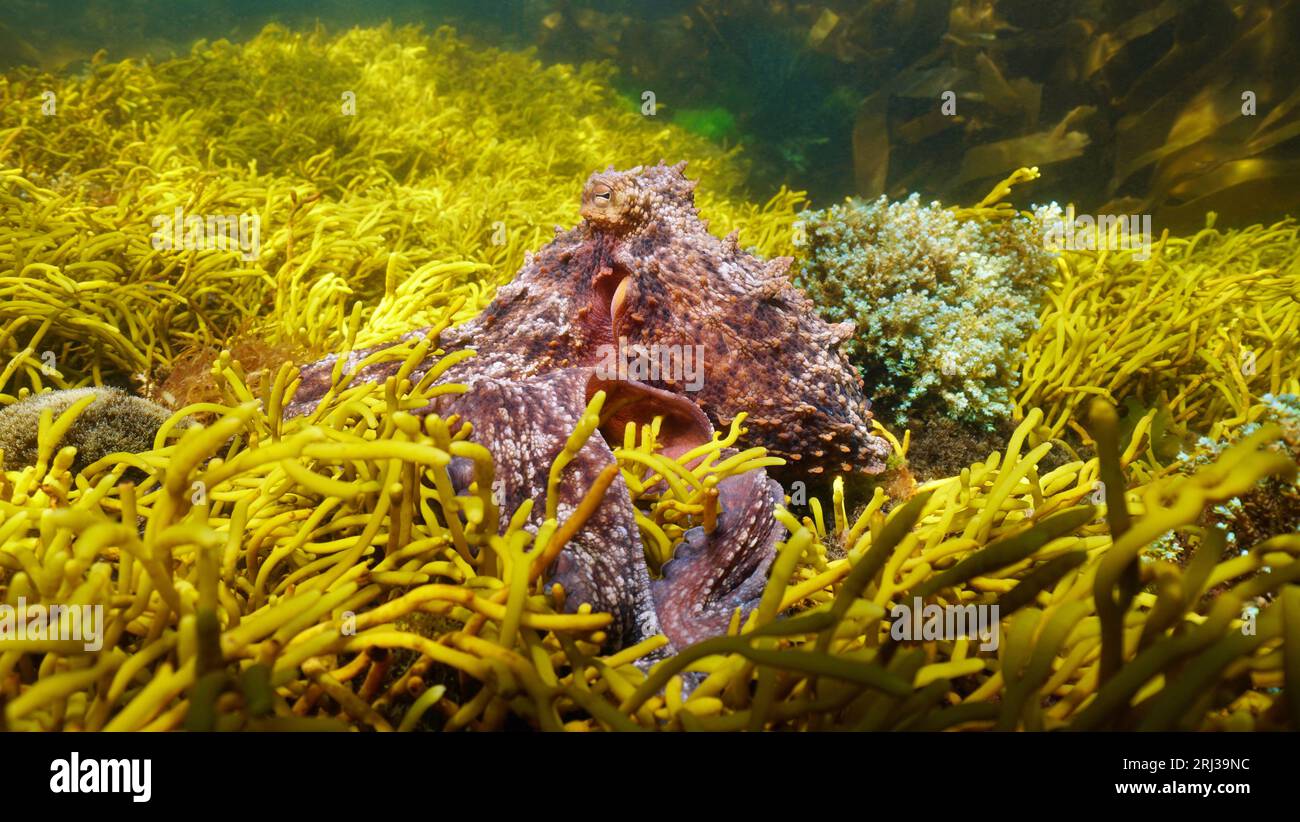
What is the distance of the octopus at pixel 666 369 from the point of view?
1.74m

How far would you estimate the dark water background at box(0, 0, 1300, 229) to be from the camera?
6.27 m

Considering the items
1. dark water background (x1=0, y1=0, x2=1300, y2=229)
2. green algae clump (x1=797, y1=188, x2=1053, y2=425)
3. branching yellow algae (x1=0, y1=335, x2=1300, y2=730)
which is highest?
dark water background (x1=0, y1=0, x2=1300, y2=229)

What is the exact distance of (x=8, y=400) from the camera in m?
2.21

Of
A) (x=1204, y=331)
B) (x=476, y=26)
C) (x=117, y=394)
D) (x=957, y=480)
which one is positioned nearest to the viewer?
(x=957, y=480)

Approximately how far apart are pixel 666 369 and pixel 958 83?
7992 mm

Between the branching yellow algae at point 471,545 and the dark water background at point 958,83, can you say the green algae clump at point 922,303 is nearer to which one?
the branching yellow algae at point 471,545

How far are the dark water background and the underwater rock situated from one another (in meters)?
6.83

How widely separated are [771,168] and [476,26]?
10.0 metres

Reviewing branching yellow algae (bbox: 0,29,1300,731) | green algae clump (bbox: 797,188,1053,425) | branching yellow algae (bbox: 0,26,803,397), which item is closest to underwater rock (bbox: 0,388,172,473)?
branching yellow algae (bbox: 0,29,1300,731)

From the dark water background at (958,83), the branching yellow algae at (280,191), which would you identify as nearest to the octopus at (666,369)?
the branching yellow algae at (280,191)

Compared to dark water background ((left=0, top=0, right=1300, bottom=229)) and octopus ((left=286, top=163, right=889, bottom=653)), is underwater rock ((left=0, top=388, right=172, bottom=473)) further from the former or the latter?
dark water background ((left=0, top=0, right=1300, bottom=229))

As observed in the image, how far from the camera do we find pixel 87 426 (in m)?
2.12
